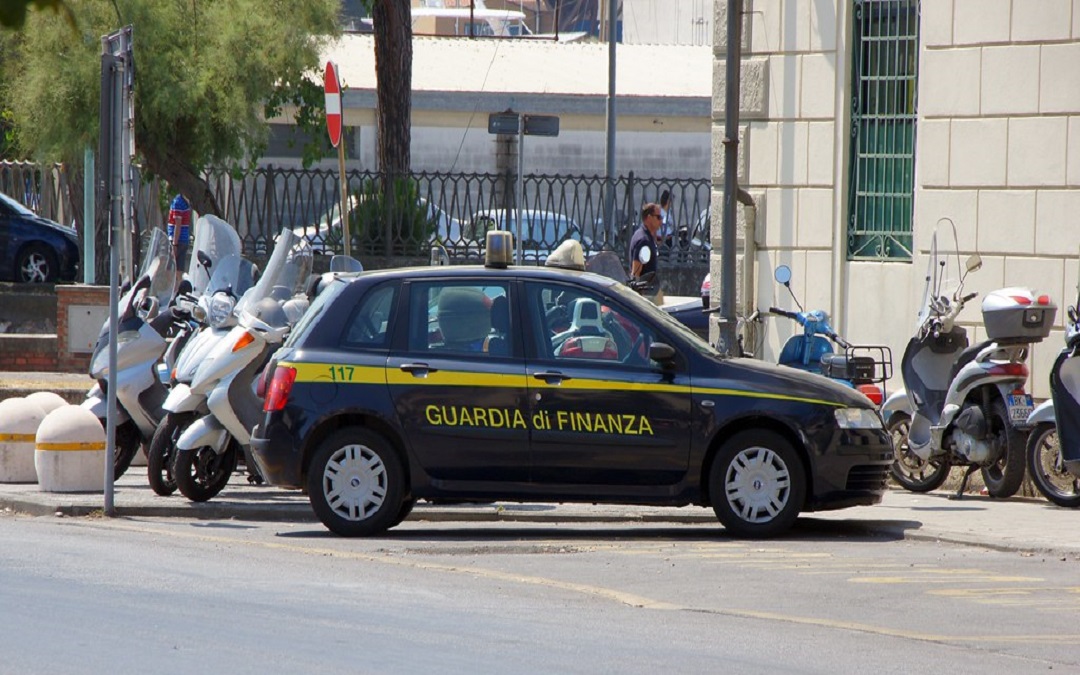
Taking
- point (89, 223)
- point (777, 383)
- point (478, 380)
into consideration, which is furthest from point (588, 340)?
point (89, 223)

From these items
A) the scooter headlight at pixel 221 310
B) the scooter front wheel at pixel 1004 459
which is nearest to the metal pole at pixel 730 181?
the scooter front wheel at pixel 1004 459

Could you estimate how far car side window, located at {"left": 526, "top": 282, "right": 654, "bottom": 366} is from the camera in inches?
434

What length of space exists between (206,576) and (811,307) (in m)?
7.60

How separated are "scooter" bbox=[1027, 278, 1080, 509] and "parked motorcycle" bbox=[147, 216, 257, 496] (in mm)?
5607

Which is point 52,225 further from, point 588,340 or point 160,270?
point 588,340

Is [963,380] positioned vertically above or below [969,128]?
below

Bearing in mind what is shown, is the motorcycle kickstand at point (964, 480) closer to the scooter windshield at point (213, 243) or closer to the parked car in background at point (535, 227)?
the scooter windshield at point (213, 243)

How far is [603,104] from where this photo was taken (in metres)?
45.1

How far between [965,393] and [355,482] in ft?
14.8

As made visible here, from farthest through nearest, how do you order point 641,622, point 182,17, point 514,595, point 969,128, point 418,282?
point 182,17, point 969,128, point 418,282, point 514,595, point 641,622

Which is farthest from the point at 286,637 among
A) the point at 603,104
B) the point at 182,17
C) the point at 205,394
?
the point at 603,104

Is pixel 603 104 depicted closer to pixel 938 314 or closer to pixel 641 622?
pixel 938 314

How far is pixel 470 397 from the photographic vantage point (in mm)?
10984

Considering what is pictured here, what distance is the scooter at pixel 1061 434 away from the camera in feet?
39.3
